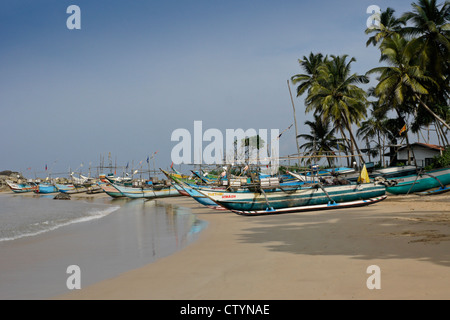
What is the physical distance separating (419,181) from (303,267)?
65.8 ft

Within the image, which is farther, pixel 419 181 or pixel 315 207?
pixel 419 181

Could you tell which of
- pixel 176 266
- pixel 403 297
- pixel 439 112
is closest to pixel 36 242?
pixel 176 266

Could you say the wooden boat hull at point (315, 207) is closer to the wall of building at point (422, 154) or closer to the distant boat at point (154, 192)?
the wall of building at point (422, 154)

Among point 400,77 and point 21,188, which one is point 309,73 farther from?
point 21,188

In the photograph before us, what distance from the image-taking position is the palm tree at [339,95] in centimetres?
3541

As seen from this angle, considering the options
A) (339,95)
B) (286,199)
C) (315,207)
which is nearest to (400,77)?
(339,95)

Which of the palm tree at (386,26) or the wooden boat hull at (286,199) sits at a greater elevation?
the palm tree at (386,26)

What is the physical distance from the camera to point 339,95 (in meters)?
36.1

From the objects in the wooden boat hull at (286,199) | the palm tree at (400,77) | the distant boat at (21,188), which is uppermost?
the palm tree at (400,77)

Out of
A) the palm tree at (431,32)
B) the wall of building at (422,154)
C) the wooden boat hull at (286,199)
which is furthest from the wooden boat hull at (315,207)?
the wall of building at (422,154)

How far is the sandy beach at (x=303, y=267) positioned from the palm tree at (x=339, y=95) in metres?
23.5

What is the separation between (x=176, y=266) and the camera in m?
8.95

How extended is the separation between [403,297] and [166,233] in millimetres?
10766
